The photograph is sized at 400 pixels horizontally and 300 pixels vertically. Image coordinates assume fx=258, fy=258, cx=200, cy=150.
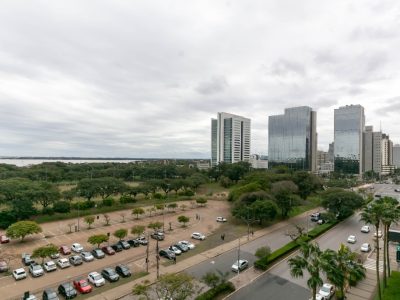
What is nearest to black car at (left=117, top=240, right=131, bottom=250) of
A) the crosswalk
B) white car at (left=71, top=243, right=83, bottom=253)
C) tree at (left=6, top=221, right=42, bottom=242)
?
white car at (left=71, top=243, right=83, bottom=253)

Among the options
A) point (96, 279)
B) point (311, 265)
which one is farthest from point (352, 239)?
point (96, 279)

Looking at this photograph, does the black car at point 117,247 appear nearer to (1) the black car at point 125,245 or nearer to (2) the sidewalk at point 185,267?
(1) the black car at point 125,245

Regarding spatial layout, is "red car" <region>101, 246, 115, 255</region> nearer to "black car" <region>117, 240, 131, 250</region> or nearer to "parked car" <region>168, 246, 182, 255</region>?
"black car" <region>117, 240, 131, 250</region>

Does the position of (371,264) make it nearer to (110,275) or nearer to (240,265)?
(240,265)

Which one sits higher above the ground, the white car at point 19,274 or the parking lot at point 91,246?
the white car at point 19,274

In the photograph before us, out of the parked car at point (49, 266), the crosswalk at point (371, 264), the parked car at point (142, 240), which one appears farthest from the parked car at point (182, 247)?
the crosswalk at point (371, 264)

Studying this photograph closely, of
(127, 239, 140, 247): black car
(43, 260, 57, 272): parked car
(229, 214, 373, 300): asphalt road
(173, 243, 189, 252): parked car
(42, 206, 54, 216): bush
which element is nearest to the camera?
(229, 214, 373, 300): asphalt road
